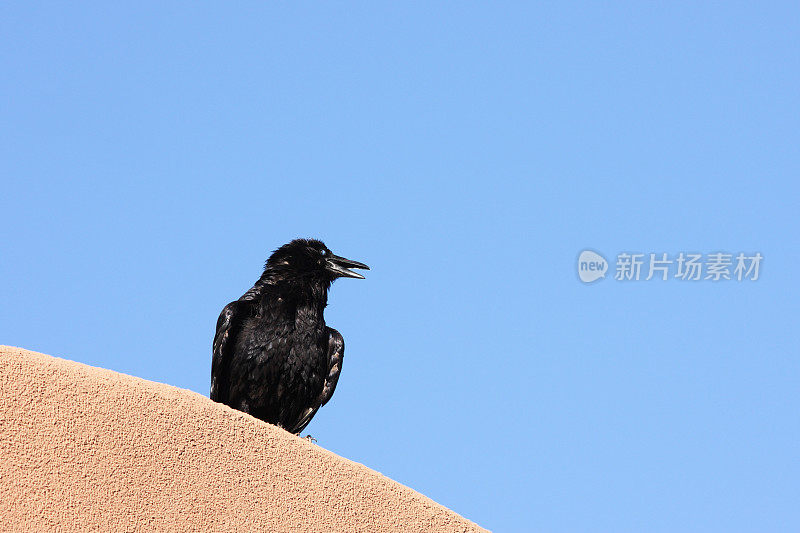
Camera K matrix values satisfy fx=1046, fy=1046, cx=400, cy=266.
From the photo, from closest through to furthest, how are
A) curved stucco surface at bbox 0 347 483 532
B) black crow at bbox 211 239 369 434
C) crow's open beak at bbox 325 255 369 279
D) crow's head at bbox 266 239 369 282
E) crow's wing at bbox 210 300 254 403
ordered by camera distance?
curved stucco surface at bbox 0 347 483 532 → black crow at bbox 211 239 369 434 → crow's wing at bbox 210 300 254 403 → crow's head at bbox 266 239 369 282 → crow's open beak at bbox 325 255 369 279

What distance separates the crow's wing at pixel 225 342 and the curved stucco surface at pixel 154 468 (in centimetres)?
270

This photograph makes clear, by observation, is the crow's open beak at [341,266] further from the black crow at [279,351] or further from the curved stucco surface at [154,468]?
the curved stucco surface at [154,468]

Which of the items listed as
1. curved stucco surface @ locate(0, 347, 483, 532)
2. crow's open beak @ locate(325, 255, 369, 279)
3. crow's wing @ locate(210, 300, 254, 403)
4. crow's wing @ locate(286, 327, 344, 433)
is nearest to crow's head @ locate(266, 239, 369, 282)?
crow's open beak @ locate(325, 255, 369, 279)

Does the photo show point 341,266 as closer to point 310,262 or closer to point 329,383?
point 310,262

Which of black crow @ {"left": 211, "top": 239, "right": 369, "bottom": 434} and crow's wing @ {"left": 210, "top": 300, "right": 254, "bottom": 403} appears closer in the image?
black crow @ {"left": 211, "top": 239, "right": 369, "bottom": 434}

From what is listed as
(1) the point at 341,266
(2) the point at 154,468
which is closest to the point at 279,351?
(1) the point at 341,266

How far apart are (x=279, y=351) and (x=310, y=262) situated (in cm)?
120

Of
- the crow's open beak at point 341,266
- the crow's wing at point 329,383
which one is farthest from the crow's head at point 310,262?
the crow's wing at point 329,383

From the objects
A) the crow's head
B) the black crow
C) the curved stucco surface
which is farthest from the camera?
the crow's head

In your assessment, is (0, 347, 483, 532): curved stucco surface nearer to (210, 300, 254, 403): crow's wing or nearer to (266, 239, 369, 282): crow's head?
(210, 300, 254, 403): crow's wing

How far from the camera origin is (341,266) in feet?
37.7

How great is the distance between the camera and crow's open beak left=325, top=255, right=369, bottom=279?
37.5 ft

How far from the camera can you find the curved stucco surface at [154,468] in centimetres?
704

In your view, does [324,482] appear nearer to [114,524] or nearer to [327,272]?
[114,524]
